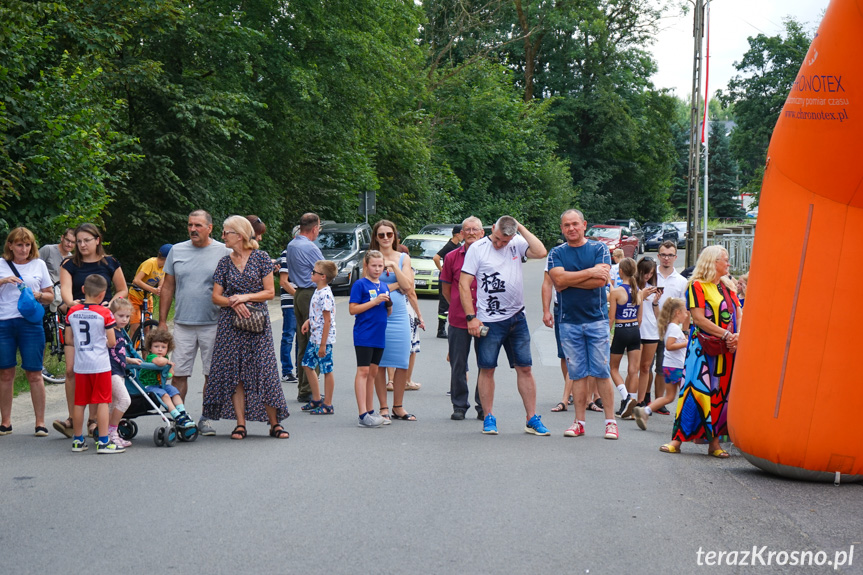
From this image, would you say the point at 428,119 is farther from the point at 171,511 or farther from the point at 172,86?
the point at 171,511

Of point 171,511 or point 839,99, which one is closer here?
point 171,511

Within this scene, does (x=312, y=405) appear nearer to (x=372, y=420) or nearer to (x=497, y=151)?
(x=372, y=420)

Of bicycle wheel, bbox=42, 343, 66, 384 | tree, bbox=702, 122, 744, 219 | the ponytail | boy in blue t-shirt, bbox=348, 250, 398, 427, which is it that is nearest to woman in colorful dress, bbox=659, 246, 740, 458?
the ponytail

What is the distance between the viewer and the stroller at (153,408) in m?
8.03

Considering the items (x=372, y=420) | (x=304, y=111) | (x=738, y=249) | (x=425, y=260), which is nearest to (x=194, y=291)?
(x=372, y=420)

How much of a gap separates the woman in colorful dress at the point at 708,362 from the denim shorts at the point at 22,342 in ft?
17.8

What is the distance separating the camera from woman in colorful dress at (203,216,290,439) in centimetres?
821

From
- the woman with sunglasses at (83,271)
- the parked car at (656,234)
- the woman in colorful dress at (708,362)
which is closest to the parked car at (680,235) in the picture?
the parked car at (656,234)

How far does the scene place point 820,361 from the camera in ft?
22.0

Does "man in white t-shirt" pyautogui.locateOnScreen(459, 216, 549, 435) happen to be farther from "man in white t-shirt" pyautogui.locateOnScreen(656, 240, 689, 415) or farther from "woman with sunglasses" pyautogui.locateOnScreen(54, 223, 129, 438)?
"woman with sunglasses" pyautogui.locateOnScreen(54, 223, 129, 438)

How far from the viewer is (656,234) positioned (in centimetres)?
5753

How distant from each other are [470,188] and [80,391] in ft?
139

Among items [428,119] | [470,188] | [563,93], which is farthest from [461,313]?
[563,93]

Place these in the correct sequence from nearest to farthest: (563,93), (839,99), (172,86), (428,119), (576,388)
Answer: (839,99) < (576,388) < (172,86) < (428,119) < (563,93)
